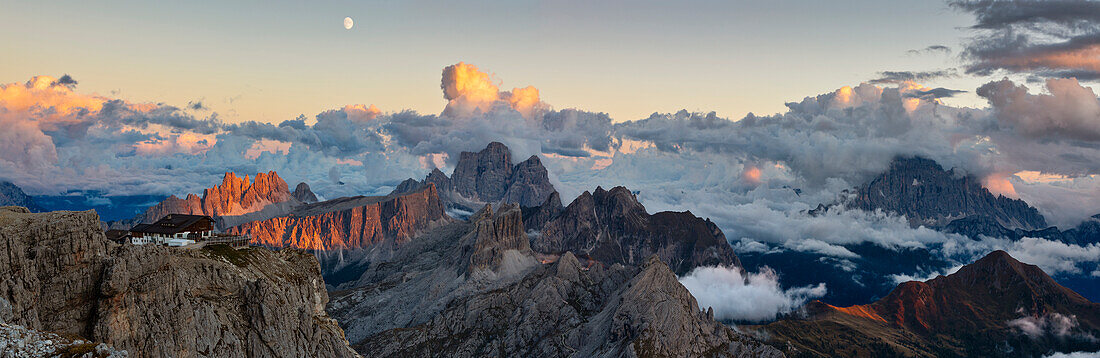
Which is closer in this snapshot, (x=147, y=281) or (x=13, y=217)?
(x=13, y=217)

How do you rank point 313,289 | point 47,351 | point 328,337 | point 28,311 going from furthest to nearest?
point 313,289 → point 328,337 → point 28,311 → point 47,351

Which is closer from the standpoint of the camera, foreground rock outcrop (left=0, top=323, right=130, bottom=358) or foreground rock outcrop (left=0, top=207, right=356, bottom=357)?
foreground rock outcrop (left=0, top=323, right=130, bottom=358)

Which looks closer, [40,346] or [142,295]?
[40,346]

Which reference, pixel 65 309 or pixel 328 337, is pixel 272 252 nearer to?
pixel 328 337

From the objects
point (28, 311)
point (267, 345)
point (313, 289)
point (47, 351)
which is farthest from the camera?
point (313, 289)

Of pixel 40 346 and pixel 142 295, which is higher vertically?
pixel 40 346

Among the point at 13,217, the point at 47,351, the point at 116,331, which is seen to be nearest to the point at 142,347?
the point at 116,331

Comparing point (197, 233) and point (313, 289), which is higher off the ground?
point (197, 233)

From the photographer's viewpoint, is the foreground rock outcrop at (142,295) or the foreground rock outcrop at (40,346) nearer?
the foreground rock outcrop at (40,346)
